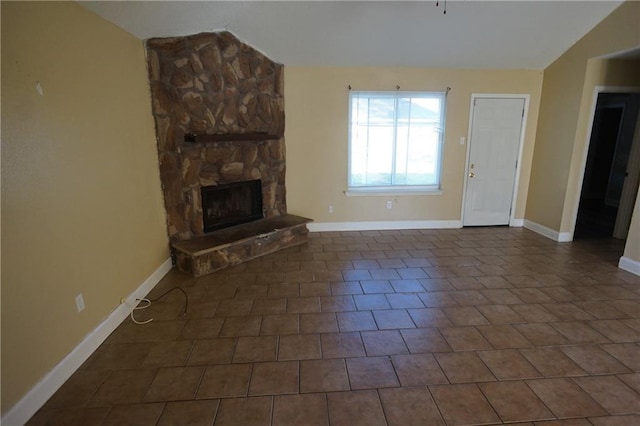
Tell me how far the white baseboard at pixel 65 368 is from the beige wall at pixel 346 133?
273 cm

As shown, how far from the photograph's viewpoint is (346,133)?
16.2ft

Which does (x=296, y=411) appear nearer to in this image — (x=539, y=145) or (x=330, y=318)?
(x=330, y=318)

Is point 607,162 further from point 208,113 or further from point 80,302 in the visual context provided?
point 80,302

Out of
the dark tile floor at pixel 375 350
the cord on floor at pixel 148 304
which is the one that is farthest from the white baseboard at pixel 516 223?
the cord on floor at pixel 148 304

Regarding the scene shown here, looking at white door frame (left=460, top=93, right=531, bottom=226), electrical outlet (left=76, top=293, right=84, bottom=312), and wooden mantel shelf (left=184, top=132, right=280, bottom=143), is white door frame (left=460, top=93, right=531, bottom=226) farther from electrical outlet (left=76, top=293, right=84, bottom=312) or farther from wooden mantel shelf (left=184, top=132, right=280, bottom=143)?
electrical outlet (left=76, top=293, right=84, bottom=312)

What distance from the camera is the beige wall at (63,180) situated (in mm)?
1781

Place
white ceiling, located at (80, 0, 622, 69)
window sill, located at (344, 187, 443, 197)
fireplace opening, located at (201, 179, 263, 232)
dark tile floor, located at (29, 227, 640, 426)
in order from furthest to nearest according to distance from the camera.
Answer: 1. window sill, located at (344, 187, 443, 197)
2. fireplace opening, located at (201, 179, 263, 232)
3. white ceiling, located at (80, 0, 622, 69)
4. dark tile floor, located at (29, 227, 640, 426)

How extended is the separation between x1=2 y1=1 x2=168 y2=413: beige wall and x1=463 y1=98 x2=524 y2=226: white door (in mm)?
4505

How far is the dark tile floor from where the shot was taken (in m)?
1.89

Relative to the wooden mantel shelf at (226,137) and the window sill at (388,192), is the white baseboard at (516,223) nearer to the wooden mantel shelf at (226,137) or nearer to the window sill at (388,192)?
the window sill at (388,192)

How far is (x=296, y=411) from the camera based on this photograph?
1.88m

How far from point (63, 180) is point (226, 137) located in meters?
1.99

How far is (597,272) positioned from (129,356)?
455cm

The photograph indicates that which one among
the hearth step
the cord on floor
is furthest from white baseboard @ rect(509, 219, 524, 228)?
the cord on floor
